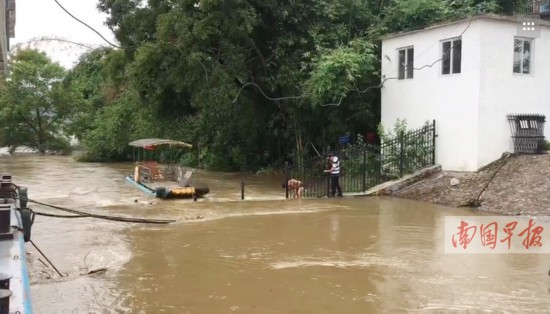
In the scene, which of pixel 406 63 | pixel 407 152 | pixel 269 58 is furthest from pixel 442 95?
pixel 269 58

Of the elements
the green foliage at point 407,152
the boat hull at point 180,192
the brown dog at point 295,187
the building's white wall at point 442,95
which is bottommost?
the boat hull at point 180,192

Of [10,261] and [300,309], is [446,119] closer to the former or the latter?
[300,309]

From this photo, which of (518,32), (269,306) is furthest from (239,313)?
(518,32)

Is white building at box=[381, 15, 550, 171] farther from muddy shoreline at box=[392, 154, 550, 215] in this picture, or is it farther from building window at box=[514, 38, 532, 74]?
muddy shoreline at box=[392, 154, 550, 215]

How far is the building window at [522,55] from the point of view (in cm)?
1780

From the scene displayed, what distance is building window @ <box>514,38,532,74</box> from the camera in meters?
17.8

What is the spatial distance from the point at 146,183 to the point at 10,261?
59.5 ft

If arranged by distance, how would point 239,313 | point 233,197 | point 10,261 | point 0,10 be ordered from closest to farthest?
point 10,261 < point 239,313 < point 0,10 < point 233,197

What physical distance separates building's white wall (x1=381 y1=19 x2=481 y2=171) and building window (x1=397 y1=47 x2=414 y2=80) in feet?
0.61

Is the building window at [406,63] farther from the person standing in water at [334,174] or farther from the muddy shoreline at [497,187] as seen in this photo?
the person standing in water at [334,174]

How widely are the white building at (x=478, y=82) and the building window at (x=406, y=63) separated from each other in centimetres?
35

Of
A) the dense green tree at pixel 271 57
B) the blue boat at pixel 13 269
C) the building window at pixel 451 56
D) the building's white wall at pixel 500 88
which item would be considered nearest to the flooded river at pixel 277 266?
the blue boat at pixel 13 269

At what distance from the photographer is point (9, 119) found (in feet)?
158

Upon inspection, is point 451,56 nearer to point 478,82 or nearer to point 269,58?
point 478,82
